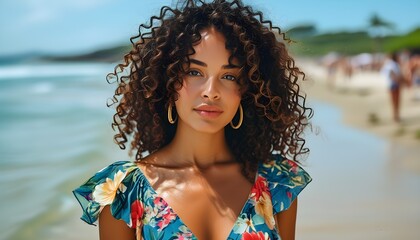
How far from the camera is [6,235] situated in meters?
5.83

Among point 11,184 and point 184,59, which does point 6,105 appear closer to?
point 11,184

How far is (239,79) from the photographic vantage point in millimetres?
2295

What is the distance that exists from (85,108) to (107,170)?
18751 mm

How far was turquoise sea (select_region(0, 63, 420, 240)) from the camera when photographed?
5469mm

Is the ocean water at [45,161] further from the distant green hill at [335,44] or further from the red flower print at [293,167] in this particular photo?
the distant green hill at [335,44]

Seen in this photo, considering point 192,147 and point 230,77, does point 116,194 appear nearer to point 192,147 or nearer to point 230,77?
point 192,147

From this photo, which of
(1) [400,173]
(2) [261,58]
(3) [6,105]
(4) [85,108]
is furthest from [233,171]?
(3) [6,105]

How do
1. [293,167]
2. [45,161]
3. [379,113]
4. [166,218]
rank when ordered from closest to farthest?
[166,218] < [293,167] < [45,161] < [379,113]

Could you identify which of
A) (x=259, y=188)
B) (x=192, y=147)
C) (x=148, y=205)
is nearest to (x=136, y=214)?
(x=148, y=205)

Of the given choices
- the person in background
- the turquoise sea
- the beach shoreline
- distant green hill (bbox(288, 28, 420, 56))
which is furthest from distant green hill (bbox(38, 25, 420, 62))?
the turquoise sea

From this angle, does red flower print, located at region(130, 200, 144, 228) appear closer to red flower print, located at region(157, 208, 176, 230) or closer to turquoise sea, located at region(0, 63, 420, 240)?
red flower print, located at region(157, 208, 176, 230)

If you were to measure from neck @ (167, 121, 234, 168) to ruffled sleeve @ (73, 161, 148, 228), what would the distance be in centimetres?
19

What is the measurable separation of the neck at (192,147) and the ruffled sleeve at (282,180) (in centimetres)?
21

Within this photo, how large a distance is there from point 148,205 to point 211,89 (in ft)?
1.47
